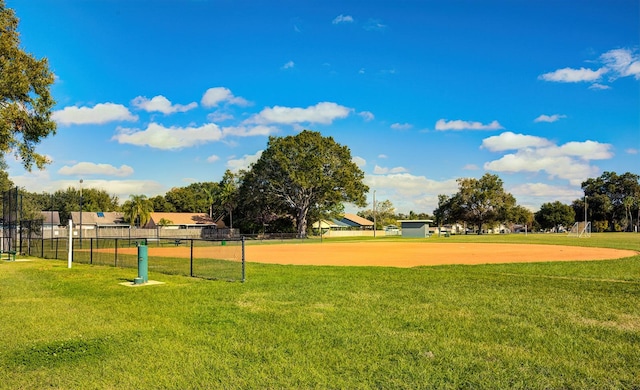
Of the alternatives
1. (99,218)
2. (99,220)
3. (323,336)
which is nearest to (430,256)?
(323,336)

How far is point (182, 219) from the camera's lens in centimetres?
8894

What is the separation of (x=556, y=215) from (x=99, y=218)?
11591cm

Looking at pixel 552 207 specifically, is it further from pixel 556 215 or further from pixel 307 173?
pixel 307 173

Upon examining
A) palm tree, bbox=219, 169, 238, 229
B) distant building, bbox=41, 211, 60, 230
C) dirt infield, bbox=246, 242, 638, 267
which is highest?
palm tree, bbox=219, 169, 238, 229

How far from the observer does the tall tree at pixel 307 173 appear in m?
63.2

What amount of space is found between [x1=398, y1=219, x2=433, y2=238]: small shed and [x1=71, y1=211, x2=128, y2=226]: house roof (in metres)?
58.8

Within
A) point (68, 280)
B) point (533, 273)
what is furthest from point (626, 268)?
point (68, 280)

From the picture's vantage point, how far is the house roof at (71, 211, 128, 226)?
9131 centimetres

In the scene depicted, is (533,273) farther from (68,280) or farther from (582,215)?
(582,215)

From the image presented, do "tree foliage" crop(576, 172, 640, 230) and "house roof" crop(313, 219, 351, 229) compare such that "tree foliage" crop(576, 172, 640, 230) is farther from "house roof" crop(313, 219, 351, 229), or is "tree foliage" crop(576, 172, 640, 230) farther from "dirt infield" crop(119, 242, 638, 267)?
"dirt infield" crop(119, 242, 638, 267)

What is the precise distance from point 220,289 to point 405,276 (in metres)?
5.93

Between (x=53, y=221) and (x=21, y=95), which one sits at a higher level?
(x=21, y=95)

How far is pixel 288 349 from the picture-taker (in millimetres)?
5965

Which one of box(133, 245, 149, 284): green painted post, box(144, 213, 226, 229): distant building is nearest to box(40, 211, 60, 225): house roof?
box(133, 245, 149, 284): green painted post
